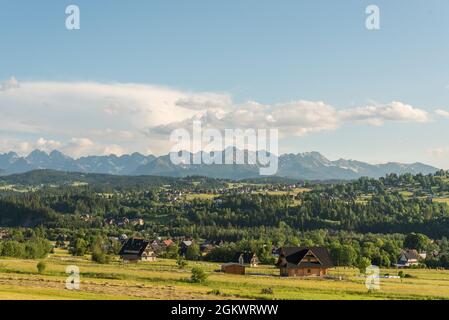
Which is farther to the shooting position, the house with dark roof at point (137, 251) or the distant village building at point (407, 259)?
the house with dark roof at point (137, 251)

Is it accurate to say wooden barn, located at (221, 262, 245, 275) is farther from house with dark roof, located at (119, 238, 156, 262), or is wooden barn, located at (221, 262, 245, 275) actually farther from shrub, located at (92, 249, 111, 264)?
house with dark roof, located at (119, 238, 156, 262)

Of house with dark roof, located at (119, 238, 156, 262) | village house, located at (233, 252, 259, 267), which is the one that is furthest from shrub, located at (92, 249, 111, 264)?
village house, located at (233, 252, 259, 267)

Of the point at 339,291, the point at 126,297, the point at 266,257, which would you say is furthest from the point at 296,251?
the point at 126,297

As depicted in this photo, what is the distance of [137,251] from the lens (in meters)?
140

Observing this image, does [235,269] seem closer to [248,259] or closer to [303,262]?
[303,262]

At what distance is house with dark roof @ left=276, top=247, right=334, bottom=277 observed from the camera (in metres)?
97.6

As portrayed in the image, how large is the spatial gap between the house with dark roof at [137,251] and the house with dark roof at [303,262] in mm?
48102

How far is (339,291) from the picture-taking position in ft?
216

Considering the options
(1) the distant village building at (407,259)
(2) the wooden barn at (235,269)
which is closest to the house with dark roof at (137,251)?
(2) the wooden barn at (235,269)

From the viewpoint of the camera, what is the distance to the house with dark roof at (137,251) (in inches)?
5396

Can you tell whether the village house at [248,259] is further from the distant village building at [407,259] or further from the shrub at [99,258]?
the distant village building at [407,259]
